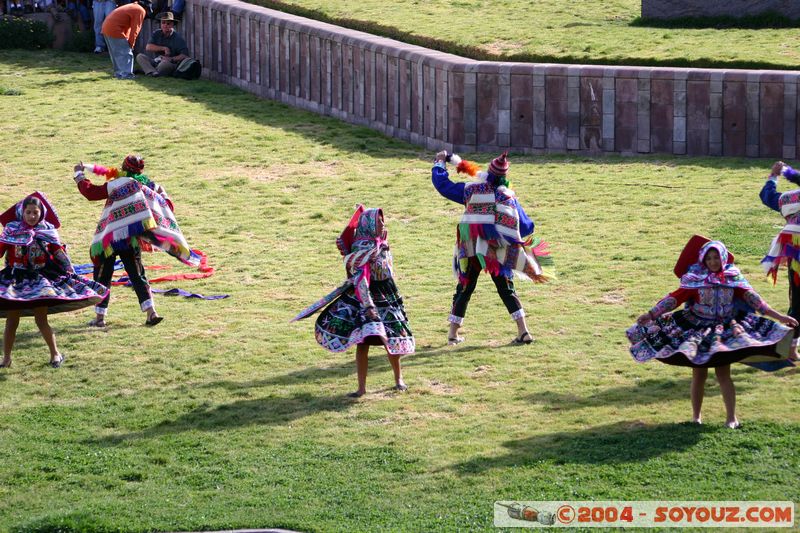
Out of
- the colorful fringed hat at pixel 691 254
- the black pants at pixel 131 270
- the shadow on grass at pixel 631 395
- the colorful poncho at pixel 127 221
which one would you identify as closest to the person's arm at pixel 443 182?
the shadow on grass at pixel 631 395

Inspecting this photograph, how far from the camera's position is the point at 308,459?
10648 millimetres

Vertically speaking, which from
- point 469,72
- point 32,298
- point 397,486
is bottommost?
point 397,486

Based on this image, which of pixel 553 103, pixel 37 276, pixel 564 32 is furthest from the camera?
pixel 564 32

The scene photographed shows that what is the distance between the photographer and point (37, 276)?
12.7 metres

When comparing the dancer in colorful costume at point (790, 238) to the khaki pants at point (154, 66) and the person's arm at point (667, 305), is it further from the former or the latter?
the khaki pants at point (154, 66)

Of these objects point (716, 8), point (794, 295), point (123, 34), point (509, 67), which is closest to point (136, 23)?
point (123, 34)

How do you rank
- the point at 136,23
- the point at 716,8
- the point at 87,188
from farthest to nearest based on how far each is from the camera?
1. the point at 136,23
2. the point at 716,8
3. the point at 87,188

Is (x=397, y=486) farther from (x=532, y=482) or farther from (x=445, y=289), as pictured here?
(x=445, y=289)

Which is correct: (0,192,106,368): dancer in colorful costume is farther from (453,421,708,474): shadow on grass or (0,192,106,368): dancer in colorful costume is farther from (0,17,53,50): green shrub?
(0,17,53,50): green shrub

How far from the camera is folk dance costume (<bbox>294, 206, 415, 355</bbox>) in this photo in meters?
11.7

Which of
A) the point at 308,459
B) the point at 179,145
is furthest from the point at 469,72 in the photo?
the point at 308,459

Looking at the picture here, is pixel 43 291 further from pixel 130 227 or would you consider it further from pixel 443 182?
pixel 443 182

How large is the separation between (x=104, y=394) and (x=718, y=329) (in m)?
5.33

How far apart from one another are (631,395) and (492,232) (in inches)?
86.3
